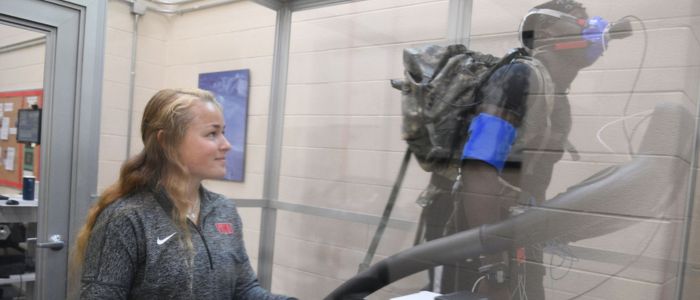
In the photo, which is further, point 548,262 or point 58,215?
point 58,215

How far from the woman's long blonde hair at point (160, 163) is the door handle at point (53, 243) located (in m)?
0.92

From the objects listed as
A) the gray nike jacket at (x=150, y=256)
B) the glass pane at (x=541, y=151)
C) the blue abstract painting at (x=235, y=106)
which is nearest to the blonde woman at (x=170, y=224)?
the gray nike jacket at (x=150, y=256)

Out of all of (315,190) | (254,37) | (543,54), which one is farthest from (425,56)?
(254,37)

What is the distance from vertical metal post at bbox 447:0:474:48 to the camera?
1663 millimetres

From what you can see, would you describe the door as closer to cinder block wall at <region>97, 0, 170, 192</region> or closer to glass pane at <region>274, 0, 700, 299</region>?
cinder block wall at <region>97, 0, 170, 192</region>

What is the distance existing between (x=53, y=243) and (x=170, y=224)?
3.98 ft

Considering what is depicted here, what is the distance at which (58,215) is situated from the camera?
2135 millimetres

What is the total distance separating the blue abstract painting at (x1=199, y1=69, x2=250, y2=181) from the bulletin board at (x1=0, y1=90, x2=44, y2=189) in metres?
0.89

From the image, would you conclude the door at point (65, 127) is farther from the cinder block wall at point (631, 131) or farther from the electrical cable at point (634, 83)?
the electrical cable at point (634, 83)

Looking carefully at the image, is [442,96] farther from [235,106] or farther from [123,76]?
[123,76]

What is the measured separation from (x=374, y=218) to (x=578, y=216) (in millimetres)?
982

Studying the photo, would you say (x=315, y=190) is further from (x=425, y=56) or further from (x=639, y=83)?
(x=639, y=83)

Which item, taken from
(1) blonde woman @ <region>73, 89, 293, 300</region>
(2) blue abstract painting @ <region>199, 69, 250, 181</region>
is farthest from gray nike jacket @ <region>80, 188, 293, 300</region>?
(2) blue abstract painting @ <region>199, 69, 250, 181</region>

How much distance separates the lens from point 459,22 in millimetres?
1702
